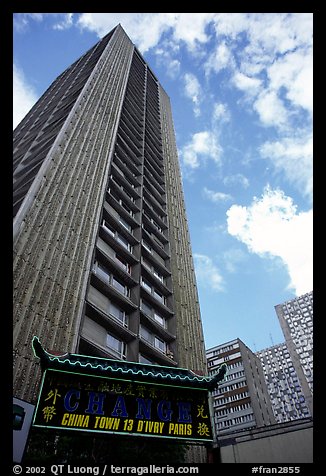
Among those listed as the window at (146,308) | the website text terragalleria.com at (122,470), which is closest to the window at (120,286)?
the window at (146,308)

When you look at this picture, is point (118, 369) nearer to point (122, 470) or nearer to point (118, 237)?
point (122, 470)

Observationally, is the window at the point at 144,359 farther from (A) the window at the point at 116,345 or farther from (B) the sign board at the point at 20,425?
(B) the sign board at the point at 20,425

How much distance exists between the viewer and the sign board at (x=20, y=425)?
337 inches

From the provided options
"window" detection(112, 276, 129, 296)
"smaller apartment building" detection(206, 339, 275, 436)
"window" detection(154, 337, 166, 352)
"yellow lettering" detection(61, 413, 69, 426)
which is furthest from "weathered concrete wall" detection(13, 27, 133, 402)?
"smaller apartment building" detection(206, 339, 275, 436)

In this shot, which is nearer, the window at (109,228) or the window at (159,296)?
the window at (109,228)

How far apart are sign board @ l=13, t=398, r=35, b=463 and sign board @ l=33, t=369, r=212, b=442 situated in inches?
8.2

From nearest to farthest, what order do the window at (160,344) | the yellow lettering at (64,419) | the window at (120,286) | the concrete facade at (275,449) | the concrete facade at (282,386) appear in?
1. the yellow lettering at (64,419)
2. the concrete facade at (275,449)
3. the window at (120,286)
4. the window at (160,344)
5. the concrete facade at (282,386)

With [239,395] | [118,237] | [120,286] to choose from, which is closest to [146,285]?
[120,286]

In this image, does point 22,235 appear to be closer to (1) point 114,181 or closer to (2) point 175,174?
(1) point 114,181

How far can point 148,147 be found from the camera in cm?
4241

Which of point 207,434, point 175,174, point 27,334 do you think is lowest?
point 207,434

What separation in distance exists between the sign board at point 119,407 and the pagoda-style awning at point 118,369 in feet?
0.47
